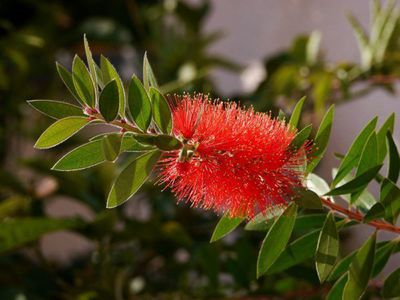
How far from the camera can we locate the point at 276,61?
1.42m

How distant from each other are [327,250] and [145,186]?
2.83 ft

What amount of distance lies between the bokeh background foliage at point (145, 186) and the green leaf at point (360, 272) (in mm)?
101

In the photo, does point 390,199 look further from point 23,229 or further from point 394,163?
point 23,229

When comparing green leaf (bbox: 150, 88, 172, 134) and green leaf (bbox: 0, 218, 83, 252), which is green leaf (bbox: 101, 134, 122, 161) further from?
green leaf (bbox: 0, 218, 83, 252)

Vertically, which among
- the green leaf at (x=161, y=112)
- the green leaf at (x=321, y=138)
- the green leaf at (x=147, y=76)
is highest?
the green leaf at (x=147, y=76)

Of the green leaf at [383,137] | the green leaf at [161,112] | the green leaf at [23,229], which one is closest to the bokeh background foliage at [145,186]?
the green leaf at [23,229]

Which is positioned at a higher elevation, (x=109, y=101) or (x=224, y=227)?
(x=109, y=101)

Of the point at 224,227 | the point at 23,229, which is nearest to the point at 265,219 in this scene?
the point at 224,227

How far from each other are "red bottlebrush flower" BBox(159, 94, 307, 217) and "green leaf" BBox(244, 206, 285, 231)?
0.05m

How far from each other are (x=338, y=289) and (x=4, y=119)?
4.55ft

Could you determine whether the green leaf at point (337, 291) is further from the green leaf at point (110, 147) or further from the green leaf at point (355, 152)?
the green leaf at point (110, 147)

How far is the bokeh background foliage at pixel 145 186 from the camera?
979 mm

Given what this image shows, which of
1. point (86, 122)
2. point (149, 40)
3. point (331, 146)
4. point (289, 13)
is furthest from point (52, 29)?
point (86, 122)

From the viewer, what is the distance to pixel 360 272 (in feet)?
1.66
